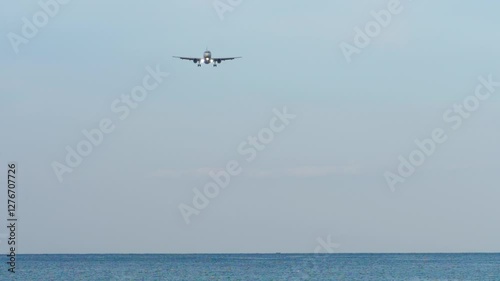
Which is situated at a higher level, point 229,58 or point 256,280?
point 229,58

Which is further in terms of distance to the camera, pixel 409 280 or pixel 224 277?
pixel 224 277

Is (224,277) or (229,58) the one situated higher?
(229,58)

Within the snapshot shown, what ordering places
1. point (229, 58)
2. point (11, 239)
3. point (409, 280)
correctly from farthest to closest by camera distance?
point (409, 280), point (229, 58), point (11, 239)

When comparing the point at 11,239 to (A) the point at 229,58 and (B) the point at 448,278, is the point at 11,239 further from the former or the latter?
(B) the point at 448,278

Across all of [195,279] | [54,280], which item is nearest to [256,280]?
[195,279]

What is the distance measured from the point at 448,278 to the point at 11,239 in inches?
4846

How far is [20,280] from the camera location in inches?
7441

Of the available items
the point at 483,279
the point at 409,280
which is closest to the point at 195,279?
the point at 409,280

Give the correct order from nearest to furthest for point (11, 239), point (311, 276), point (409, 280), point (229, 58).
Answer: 1. point (11, 239)
2. point (229, 58)
3. point (409, 280)
4. point (311, 276)

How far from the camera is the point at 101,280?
190 metres

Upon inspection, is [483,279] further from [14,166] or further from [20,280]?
[14,166]


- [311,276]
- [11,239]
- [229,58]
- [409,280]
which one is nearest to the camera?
[11,239]

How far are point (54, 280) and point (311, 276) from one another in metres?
54.7

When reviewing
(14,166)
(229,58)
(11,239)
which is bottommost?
(11,239)
